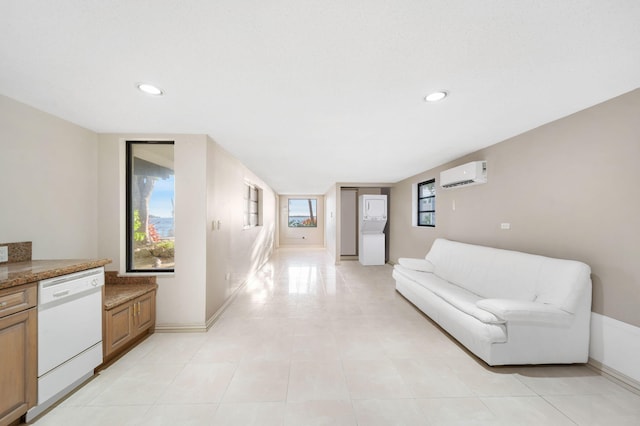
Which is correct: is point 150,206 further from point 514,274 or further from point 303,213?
point 303,213

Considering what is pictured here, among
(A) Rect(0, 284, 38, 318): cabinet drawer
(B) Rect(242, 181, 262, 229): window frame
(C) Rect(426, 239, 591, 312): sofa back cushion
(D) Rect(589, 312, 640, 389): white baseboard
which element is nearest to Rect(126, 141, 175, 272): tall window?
(A) Rect(0, 284, 38, 318): cabinet drawer

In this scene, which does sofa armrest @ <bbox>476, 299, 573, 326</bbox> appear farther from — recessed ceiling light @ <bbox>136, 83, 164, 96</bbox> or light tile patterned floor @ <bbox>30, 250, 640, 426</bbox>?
recessed ceiling light @ <bbox>136, 83, 164, 96</bbox>

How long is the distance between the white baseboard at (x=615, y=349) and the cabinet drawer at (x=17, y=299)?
438cm

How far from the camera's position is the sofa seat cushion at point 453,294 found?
2.27m

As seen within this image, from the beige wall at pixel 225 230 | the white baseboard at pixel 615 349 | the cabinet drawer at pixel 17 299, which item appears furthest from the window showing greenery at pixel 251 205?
the white baseboard at pixel 615 349

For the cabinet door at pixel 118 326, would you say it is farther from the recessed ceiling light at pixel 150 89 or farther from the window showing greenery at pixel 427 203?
the window showing greenery at pixel 427 203

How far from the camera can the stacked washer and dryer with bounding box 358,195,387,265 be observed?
6.91 m

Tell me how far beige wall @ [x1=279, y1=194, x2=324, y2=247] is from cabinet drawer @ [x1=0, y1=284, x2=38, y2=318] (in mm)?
9001

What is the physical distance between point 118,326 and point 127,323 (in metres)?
0.11

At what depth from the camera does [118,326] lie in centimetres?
236

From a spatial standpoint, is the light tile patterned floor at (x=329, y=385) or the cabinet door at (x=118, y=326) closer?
the light tile patterned floor at (x=329, y=385)

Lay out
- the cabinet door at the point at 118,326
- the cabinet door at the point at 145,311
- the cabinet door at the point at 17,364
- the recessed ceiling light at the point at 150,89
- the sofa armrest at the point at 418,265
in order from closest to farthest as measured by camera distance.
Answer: the cabinet door at the point at 17,364, the recessed ceiling light at the point at 150,89, the cabinet door at the point at 118,326, the cabinet door at the point at 145,311, the sofa armrest at the point at 418,265

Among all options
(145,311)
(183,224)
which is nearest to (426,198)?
(183,224)

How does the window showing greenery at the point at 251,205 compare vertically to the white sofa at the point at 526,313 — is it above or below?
above
